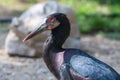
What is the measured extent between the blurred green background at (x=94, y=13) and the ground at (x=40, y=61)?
0.48 meters

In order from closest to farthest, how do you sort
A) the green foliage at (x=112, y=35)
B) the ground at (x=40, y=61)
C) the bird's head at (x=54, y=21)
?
the bird's head at (x=54, y=21) < the ground at (x=40, y=61) < the green foliage at (x=112, y=35)

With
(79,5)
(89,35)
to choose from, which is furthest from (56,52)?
(79,5)

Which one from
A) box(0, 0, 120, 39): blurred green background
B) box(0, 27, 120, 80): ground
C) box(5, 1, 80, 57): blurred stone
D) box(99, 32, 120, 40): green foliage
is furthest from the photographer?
box(0, 0, 120, 39): blurred green background

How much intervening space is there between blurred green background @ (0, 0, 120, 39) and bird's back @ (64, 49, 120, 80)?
4.37 m

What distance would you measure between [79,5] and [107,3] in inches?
32.1

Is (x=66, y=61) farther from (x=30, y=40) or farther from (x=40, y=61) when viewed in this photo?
(x=30, y=40)

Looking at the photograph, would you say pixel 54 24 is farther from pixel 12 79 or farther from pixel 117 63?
pixel 117 63

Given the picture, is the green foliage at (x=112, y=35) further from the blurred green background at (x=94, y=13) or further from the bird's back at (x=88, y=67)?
the bird's back at (x=88, y=67)

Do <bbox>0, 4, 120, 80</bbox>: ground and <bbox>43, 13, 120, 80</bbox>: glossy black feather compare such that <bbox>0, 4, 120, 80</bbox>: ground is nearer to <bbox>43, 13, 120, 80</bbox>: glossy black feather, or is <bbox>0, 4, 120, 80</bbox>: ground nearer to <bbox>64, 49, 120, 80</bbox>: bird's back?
<bbox>43, 13, 120, 80</bbox>: glossy black feather

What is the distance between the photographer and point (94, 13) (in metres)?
10.5

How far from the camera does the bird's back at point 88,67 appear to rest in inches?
184

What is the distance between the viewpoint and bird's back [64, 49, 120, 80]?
468 centimetres

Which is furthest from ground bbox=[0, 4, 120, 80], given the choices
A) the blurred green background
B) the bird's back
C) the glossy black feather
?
the bird's back

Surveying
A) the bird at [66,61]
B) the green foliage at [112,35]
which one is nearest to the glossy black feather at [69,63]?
the bird at [66,61]
